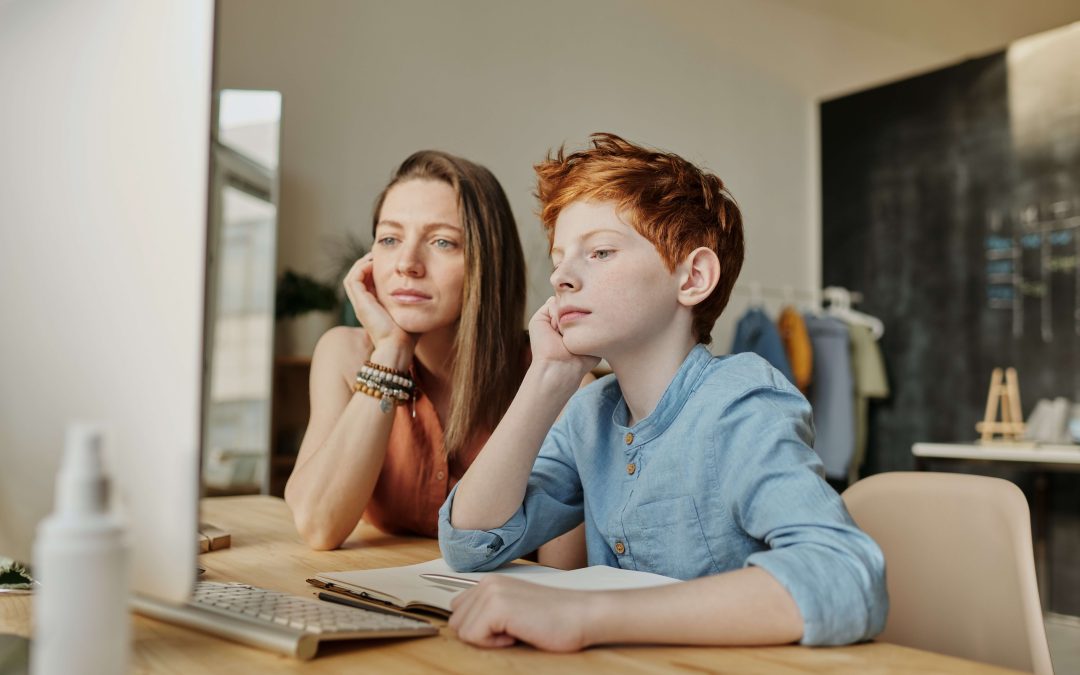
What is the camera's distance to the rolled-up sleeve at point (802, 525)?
726 millimetres

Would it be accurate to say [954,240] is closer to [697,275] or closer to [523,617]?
[697,275]

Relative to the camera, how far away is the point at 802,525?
79 centimetres

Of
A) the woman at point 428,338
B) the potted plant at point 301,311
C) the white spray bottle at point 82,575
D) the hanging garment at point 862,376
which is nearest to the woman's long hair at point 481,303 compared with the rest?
the woman at point 428,338

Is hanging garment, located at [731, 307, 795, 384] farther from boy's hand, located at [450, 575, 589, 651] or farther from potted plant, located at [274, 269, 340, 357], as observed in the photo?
boy's hand, located at [450, 575, 589, 651]

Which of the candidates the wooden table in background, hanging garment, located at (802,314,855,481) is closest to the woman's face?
the wooden table in background

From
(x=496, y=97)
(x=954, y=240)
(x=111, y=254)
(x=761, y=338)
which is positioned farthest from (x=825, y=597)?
(x=954, y=240)

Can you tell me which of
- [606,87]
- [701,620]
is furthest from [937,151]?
[701,620]

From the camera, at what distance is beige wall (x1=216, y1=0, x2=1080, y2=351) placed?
3.46 metres

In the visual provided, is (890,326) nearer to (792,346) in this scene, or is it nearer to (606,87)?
(792,346)

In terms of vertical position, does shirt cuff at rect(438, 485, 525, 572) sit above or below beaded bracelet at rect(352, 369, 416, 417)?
below

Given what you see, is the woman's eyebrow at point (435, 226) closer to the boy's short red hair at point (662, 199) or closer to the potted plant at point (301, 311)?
the boy's short red hair at point (662, 199)

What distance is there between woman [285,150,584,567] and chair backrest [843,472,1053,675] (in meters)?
0.64

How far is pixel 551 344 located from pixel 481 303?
48cm

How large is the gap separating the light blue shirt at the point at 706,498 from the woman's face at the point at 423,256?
0.41 metres
